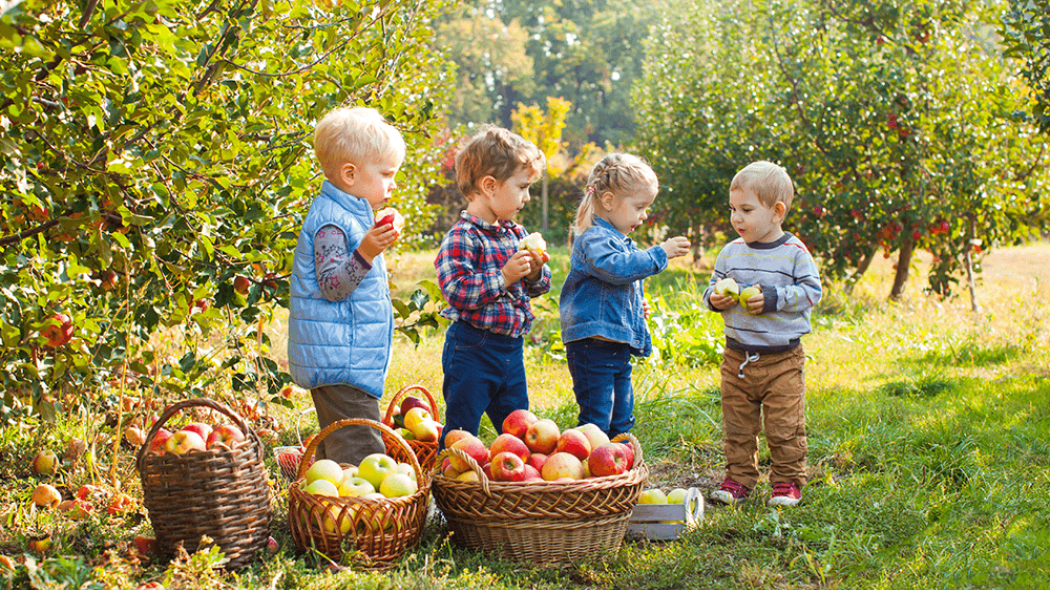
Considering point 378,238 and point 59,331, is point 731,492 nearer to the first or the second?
point 378,238

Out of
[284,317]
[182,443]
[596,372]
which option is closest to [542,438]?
[596,372]

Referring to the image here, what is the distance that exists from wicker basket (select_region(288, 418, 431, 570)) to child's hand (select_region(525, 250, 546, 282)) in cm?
84

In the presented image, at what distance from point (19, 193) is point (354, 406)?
3.87 ft

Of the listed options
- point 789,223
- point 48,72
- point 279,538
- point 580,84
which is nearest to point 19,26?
point 48,72

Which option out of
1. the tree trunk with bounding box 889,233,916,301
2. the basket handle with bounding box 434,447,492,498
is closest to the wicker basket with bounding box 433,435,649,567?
the basket handle with bounding box 434,447,492,498

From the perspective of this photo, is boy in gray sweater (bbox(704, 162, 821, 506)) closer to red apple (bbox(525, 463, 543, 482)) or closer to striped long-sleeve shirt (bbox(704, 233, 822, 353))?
striped long-sleeve shirt (bbox(704, 233, 822, 353))

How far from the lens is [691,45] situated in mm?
12461

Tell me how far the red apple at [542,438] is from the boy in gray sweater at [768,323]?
872 millimetres

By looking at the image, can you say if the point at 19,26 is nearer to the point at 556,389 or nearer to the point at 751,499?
the point at 751,499

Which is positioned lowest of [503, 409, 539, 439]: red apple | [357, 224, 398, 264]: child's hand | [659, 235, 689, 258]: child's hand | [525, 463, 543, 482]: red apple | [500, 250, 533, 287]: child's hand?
[525, 463, 543, 482]: red apple

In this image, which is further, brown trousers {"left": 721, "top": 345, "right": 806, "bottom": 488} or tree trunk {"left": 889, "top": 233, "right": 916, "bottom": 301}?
tree trunk {"left": 889, "top": 233, "right": 916, "bottom": 301}

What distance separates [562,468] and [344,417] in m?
0.76

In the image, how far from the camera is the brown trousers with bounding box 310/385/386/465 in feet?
9.09

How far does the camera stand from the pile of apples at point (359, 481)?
248cm
